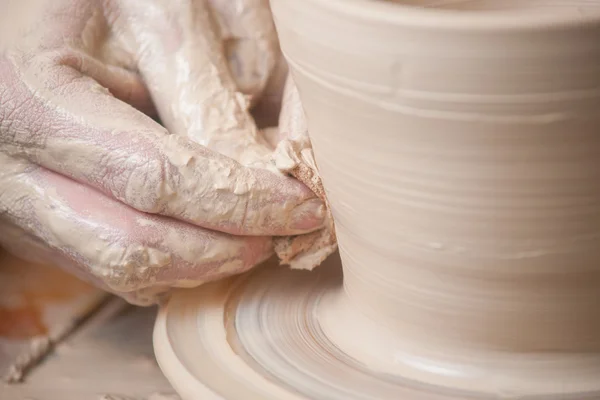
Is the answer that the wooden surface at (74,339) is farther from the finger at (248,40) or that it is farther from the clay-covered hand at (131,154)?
the finger at (248,40)

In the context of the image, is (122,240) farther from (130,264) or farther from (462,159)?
(462,159)

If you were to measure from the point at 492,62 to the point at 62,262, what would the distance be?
0.89m

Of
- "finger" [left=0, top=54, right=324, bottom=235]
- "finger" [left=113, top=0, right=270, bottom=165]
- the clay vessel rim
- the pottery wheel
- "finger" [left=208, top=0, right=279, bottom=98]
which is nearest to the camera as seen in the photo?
the clay vessel rim

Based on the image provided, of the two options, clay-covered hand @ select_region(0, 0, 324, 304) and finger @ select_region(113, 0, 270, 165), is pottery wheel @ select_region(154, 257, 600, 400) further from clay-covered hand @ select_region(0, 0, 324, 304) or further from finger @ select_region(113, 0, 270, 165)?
finger @ select_region(113, 0, 270, 165)

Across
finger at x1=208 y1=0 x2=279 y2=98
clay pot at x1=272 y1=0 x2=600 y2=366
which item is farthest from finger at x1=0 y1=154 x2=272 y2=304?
finger at x1=208 y1=0 x2=279 y2=98

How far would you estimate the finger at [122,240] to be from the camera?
123cm

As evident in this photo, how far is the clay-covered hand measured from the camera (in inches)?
48.1

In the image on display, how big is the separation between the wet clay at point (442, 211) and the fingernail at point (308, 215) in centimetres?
10

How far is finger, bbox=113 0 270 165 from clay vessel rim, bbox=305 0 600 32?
0.48 m

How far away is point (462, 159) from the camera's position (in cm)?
91

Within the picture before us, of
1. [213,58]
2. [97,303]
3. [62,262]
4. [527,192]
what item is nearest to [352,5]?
[527,192]

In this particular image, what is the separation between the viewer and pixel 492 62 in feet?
2.74

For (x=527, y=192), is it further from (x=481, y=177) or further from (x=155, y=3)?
(x=155, y=3)

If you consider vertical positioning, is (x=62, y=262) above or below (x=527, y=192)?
below
